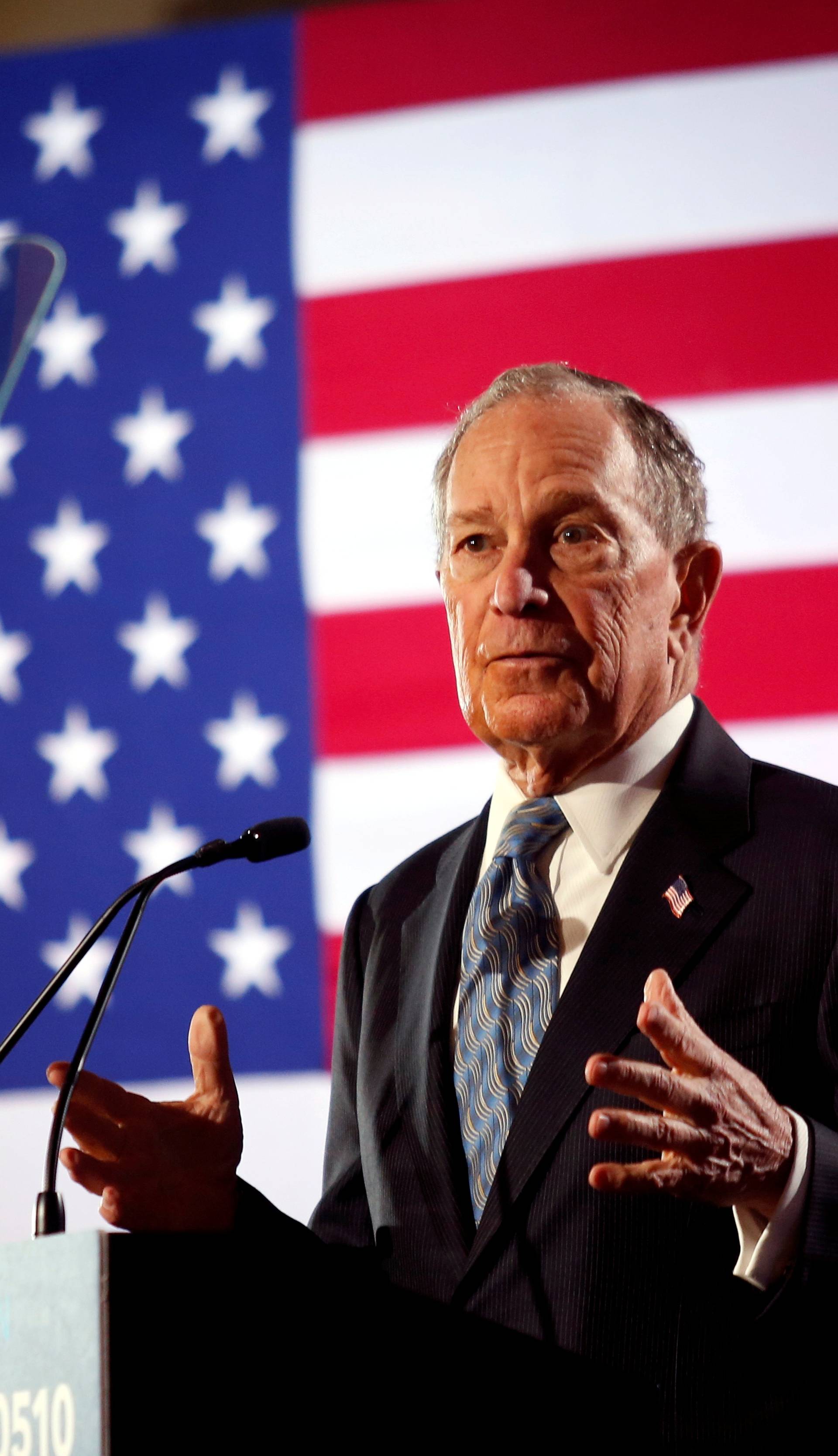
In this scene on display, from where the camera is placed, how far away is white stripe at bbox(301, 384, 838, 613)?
8.48ft

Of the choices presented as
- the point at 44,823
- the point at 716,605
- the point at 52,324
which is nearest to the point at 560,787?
the point at 716,605

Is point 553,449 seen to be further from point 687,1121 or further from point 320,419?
point 320,419

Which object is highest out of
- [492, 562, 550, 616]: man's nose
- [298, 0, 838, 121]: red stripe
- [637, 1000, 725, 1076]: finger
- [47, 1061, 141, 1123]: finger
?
[298, 0, 838, 121]: red stripe

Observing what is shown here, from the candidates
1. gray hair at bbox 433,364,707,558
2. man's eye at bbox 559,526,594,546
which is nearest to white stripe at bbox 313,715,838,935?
gray hair at bbox 433,364,707,558

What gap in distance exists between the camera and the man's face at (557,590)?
165 centimetres

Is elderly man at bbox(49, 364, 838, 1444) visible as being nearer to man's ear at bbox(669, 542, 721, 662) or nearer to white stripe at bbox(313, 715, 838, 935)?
man's ear at bbox(669, 542, 721, 662)

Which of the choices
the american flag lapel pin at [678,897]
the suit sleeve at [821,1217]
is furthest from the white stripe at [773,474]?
the suit sleeve at [821,1217]

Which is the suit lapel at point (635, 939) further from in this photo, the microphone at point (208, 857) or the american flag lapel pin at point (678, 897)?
the microphone at point (208, 857)

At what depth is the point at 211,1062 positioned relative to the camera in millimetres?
1328

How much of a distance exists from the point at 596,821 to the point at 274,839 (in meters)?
0.41

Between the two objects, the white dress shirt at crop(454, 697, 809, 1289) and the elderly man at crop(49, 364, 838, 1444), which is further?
the white dress shirt at crop(454, 697, 809, 1289)

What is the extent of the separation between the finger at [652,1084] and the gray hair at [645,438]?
2.91ft

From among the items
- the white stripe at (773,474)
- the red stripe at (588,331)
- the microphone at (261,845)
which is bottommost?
the microphone at (261,845)

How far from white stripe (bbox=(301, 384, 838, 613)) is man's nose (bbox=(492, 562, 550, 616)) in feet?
2.58
